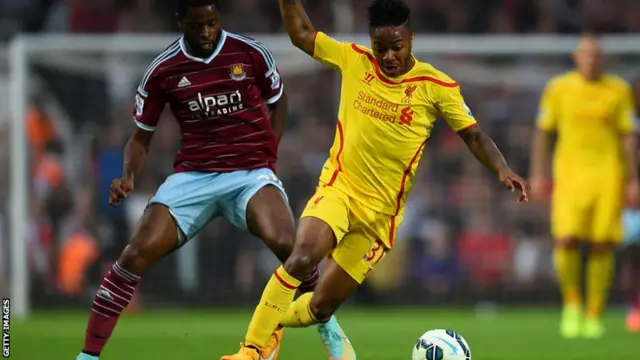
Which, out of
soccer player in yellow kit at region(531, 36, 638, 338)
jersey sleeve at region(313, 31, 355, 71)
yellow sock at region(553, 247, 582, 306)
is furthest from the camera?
soccer player in yellow kit at region(531, 36, 638, 338)

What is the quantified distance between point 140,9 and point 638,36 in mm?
6434

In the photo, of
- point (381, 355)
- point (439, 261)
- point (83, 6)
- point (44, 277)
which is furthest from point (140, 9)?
point (381, 355)

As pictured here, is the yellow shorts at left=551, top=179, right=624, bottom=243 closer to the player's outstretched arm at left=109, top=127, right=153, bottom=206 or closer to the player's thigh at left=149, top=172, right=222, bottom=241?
the player's thigh at left=149, top=172, right=222, bottom=241

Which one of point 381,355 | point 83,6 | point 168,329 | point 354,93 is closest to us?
point 354,93

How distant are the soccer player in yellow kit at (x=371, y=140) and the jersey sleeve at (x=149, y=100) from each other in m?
0.88

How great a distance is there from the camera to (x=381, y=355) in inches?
386

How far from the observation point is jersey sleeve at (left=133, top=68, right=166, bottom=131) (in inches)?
334

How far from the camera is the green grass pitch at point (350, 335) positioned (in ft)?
32.7

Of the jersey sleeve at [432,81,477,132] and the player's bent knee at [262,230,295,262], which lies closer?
the jersey sleeve at [432,81,477,132]

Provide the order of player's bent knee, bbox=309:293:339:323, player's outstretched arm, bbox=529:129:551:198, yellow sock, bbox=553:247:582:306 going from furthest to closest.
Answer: yellow sock, bbox=553:247:582:306
player's outstretched arm, bbox=529:129:551:198
player's bent knee, bbox=309:293:339:323

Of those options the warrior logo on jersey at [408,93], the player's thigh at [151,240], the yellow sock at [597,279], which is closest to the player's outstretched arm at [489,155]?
the warrior logo on jersey at [408,93]

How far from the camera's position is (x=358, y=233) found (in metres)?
8.45

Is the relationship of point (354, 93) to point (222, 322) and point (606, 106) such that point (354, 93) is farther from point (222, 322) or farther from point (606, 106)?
point (222, 322)

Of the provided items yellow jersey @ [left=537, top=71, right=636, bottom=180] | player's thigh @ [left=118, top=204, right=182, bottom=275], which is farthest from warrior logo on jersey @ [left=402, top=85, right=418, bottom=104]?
yellow jersey @ [left=537, top=71, right=636, bottom=180]
